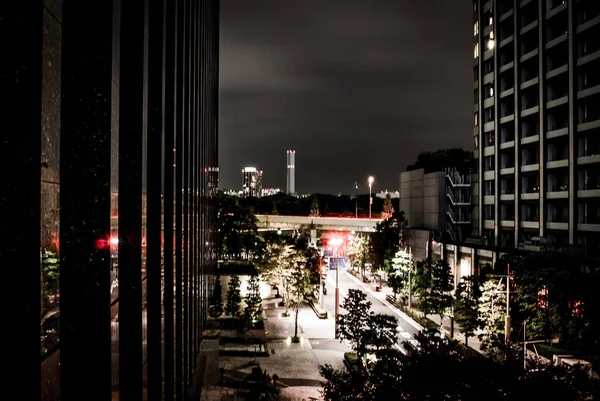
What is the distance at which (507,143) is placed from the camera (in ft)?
161

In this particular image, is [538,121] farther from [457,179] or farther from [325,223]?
[325,223]

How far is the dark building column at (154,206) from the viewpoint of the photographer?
10641 millimetres

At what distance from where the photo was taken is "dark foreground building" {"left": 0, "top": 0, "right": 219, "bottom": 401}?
496cm

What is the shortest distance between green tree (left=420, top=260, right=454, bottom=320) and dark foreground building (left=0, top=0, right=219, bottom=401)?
27.3m

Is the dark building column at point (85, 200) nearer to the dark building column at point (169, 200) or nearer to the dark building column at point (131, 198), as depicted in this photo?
the dark building column at point (131, 198)

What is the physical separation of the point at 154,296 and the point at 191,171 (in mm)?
8615

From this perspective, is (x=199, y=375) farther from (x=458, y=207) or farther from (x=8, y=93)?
(x=458, y=207)

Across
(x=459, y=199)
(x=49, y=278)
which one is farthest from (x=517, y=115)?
(x=49, y=278)

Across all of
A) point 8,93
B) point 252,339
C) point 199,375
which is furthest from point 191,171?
point 252,339

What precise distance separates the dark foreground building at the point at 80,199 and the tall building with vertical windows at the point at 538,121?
3766 centimetres

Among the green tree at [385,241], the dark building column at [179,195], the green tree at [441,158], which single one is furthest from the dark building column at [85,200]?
the green tree at [441,158]

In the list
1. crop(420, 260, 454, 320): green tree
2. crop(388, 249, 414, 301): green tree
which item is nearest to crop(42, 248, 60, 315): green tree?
crop(420, 260, 454, 320): green tree

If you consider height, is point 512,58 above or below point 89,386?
above

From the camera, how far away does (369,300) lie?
4828 cm
